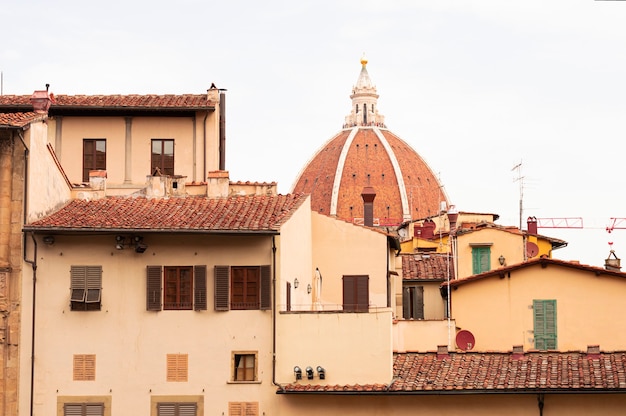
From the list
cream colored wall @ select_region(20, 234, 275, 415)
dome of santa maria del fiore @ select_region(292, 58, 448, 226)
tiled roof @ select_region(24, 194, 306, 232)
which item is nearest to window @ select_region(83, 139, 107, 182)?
tiled roof @ select_region(24, 194, 306, 232)

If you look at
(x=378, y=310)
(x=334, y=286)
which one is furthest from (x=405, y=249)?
(x=378, y=310)

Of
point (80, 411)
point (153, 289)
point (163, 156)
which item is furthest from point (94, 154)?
point (80, 411)

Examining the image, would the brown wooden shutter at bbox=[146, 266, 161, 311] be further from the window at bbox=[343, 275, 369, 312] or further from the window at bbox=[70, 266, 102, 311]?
the window at bbox=[343, 275, 369, 312]

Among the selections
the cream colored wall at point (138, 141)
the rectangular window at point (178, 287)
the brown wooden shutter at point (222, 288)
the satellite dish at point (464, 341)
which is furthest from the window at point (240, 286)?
the cream colored wall at point (138, 141)

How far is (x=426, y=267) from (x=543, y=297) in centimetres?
939

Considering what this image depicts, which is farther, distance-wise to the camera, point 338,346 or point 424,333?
point 424,333

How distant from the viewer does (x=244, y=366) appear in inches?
1496

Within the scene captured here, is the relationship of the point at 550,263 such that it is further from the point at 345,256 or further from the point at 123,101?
the point at 123,101

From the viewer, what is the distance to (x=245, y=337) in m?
38.0

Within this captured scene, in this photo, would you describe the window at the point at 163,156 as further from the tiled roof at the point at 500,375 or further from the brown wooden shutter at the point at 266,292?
the tiled roof at the point at 500,375

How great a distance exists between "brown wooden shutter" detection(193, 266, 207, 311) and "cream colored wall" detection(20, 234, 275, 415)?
0.47 ft

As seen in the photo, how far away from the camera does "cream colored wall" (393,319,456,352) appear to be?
154ft

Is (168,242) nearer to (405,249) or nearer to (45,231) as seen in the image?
(45,231)

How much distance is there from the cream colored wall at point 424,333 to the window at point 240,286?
945cm
